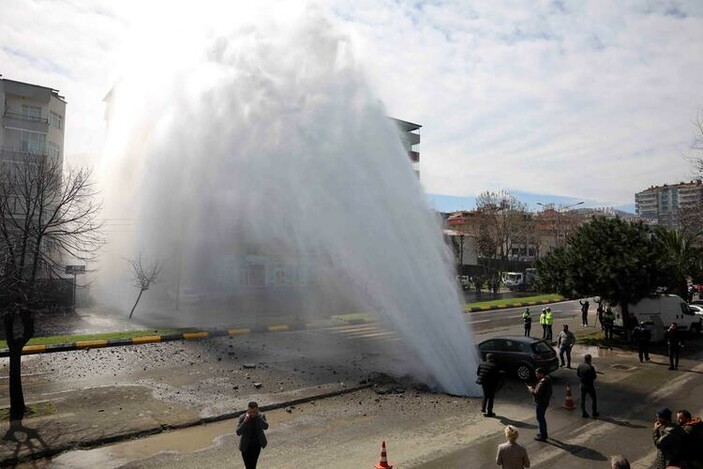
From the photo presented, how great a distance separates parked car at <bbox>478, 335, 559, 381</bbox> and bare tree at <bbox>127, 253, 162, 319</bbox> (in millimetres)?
20379

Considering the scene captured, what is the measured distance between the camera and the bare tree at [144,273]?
28.7 metres

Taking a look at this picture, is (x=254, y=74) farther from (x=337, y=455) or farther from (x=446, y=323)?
(x=337, y=455)

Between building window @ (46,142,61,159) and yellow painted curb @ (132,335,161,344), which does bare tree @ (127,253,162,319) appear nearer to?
yellow painted curb @ (132,335,161,344)

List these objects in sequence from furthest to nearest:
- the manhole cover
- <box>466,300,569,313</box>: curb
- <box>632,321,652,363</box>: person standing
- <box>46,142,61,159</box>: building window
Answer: <box>46,142,61,159</box>: building window
<box>466,300,569,313</box>: curb
<box>632,321,652,363</box>: person standing
the manhole cover

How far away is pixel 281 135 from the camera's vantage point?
69.2 feet

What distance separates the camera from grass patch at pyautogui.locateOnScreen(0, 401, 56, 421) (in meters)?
11.4

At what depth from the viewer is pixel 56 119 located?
45.8 meters

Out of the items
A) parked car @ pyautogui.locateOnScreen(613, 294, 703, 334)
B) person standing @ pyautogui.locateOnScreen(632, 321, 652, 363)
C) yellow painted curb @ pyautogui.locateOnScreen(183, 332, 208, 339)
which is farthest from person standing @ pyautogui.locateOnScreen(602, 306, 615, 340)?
yellow painted curb @ pyautogui.locateOnScreen(183, 332, 208, 339)

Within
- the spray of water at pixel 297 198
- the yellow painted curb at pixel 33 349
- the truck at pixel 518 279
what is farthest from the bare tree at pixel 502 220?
the yellow painted curb at pixel 33 349

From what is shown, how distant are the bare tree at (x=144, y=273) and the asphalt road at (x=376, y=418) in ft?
30.8

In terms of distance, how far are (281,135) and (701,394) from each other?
16.8 metres

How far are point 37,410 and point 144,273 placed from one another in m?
19.4

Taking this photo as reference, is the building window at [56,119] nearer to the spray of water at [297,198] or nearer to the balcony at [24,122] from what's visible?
the balcony at [24,122]

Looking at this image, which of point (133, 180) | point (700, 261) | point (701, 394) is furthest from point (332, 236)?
point (700, 261)
